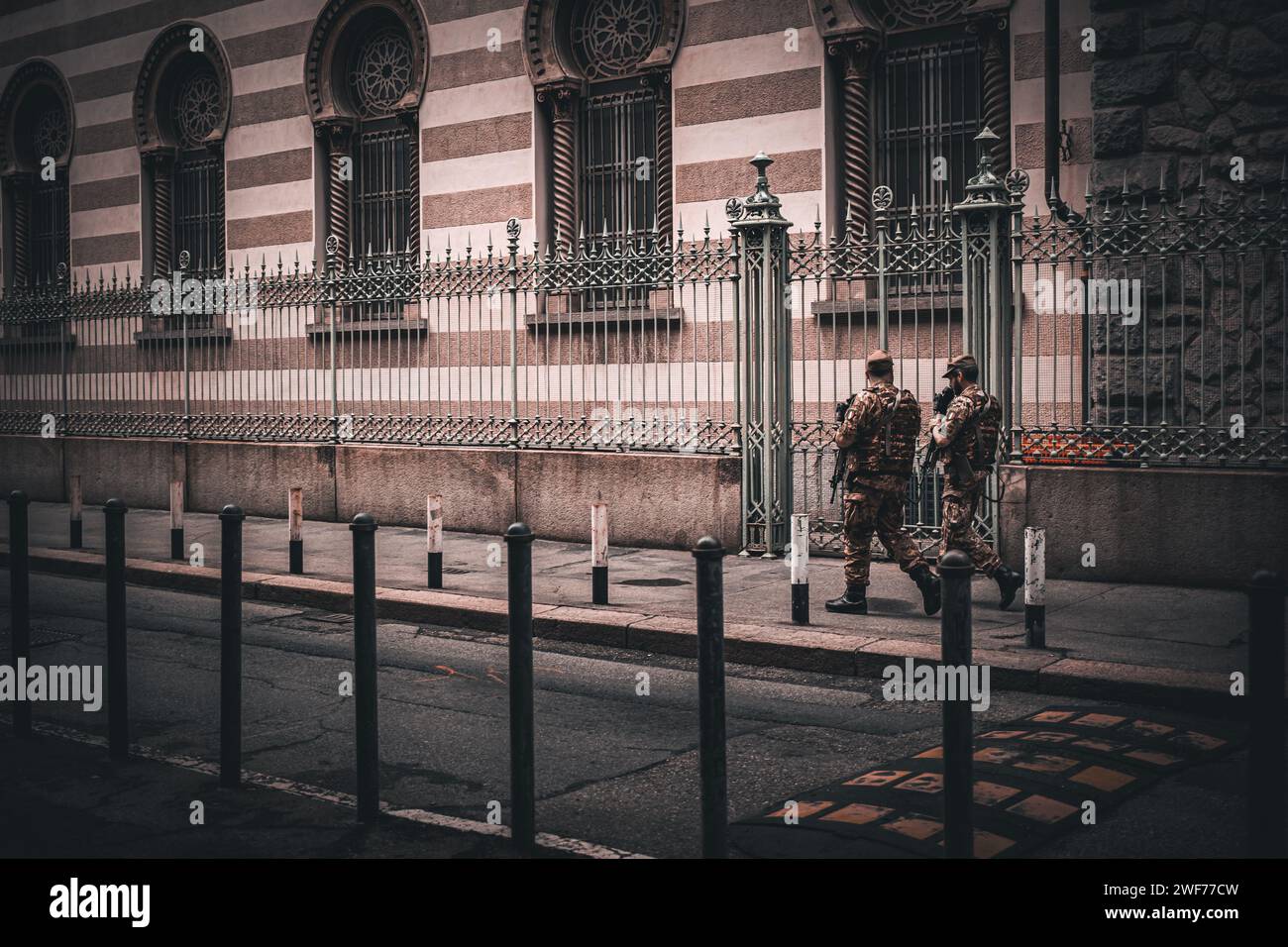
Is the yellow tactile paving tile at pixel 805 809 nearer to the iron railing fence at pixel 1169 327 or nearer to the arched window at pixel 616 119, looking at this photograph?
the iron railing fence at pixel 1169 327

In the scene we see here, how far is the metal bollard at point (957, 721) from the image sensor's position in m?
4.30

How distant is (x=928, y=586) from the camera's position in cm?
974

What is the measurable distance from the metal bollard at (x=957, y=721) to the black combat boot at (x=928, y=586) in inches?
213

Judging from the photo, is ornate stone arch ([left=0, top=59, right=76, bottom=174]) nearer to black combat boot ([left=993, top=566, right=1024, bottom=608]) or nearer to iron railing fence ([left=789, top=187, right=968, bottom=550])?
iron railing fence ([left=789, top=187, right=968, bottom=550])

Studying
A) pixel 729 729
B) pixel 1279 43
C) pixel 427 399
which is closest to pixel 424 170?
pixel 427 399

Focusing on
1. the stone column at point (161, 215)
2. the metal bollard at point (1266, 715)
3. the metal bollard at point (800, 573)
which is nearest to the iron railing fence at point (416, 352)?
the stone column at point (161, 215)

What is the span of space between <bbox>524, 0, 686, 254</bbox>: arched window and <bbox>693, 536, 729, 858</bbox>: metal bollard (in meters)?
12.0

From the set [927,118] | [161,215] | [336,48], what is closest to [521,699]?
[927,118]

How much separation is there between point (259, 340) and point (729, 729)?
13.9 metres

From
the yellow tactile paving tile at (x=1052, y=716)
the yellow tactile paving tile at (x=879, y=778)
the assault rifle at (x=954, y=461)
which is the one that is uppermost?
the assault rifle at (x=954, y=461)

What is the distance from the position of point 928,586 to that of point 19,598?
587 centimetres

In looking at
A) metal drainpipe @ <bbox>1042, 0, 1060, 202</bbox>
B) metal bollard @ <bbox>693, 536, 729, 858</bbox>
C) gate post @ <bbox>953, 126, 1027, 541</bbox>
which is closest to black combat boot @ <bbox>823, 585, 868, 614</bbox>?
gate post @ <bbox>953, 126, 1027, 541</bbox>

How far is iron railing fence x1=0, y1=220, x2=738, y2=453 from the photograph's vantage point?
14273 mm

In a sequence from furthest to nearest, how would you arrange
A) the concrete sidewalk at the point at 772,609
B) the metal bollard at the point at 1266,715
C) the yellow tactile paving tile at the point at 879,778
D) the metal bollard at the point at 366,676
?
1. the concrete sidewalk at the point at 772,609
2. the yellow tactile paving tile at the point at 879,778
3. the metal bollard at the point at 366,676
4. the metal bollard at the point at 1266,715
